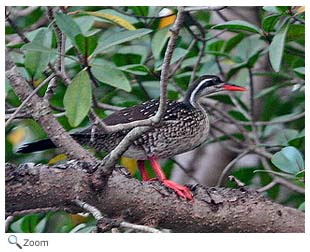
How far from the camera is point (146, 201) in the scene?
220 centimetres

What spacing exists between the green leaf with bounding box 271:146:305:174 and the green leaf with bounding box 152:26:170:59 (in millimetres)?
536

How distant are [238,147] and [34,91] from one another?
47.6 inches

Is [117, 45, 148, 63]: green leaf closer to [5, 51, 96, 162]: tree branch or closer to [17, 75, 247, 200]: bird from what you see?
[17, 75, 247, 200]: bird

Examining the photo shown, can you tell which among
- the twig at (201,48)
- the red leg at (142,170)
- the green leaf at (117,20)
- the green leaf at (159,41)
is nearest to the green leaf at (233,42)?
the twig at (201,48)

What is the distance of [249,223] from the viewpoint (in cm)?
234

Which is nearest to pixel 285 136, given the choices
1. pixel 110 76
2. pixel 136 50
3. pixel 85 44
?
pixel 136 50

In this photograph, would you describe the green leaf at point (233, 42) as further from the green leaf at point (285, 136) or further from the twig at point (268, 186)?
the twig at point (268, 186)

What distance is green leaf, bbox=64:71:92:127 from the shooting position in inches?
79.1

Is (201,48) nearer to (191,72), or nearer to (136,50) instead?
(191,72)

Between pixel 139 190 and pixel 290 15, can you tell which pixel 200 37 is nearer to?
pixel 290 15

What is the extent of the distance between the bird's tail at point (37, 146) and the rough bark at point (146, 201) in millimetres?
185

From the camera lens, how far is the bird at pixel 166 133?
230 centimetres

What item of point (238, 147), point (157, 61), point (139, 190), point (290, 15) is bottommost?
point (238, 147)

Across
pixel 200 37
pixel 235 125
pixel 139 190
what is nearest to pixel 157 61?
pixel 200 37
